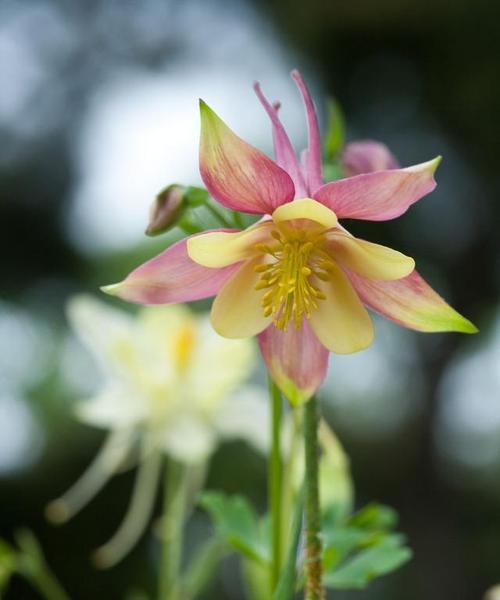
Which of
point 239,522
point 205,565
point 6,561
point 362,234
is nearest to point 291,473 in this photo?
point 239,522

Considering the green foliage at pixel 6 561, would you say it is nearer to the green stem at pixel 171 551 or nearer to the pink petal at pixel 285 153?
the green stem at pixel 171 551

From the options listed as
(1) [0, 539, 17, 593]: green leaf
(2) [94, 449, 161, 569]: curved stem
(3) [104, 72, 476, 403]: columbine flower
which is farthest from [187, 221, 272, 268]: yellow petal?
(2) [94, 449, 161, 569]: curved stem

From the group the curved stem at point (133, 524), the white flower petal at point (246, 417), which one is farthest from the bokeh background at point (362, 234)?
the white flower petal at point (246, 417)

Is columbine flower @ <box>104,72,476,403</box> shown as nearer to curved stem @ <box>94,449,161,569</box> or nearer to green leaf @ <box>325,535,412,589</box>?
green leaf @ <box>325,535,412,589</box>

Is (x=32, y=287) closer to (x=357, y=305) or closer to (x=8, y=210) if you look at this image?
(x=8, y=210)

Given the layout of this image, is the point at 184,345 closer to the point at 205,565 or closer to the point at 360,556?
the point at 205,565

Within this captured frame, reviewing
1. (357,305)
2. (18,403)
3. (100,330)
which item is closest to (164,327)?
(100,330)

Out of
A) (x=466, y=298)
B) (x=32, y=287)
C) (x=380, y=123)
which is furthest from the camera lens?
(x=32, y=287)
